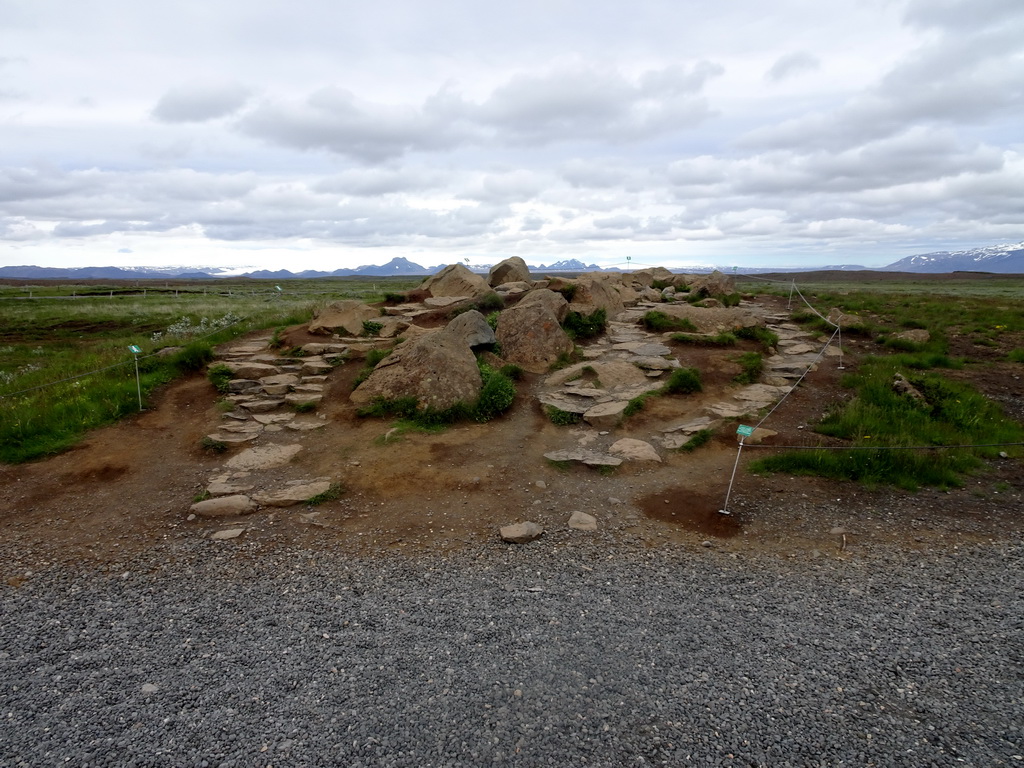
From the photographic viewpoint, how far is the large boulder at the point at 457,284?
2206 centimetres

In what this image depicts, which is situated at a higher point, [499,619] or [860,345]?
[860,345]

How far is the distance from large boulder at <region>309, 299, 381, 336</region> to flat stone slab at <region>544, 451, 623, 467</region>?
10.7 metres

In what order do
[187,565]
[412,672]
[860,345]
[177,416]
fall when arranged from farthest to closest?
1. [860,345]
2. [177,416]
3. [187,565]
4. [412,672]

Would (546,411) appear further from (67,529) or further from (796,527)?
(67,529)

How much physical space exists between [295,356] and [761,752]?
14806mm

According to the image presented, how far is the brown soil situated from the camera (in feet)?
23.6

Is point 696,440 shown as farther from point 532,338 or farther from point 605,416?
point 532,338

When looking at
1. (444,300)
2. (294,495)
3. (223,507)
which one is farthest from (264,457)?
(444,300)

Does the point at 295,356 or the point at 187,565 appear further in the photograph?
the point at 295,356

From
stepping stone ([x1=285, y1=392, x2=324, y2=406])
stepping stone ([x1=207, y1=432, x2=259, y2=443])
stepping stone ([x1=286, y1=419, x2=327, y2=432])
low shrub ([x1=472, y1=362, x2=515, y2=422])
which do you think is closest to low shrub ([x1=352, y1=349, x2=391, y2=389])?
stepping stone ([x1=285, y1=392, x2=324, y2=406])

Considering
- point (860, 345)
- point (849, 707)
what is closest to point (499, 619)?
point (849, 707)

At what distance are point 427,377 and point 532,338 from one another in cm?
438

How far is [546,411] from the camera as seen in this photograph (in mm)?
11836

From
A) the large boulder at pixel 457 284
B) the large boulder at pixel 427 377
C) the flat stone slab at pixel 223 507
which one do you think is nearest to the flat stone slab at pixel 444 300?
the large boulder at pixel 457 284
